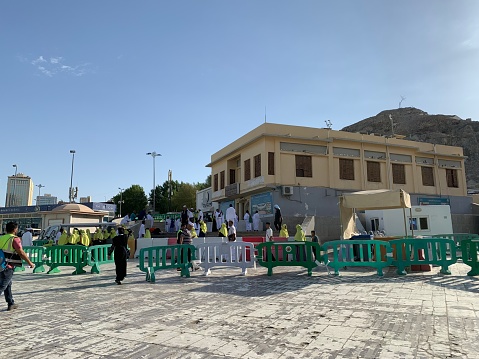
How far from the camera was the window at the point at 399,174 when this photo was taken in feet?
99.1

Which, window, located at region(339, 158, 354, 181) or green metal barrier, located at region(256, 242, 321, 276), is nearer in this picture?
green metal barrier, located at region(256, 242, 321, 276)

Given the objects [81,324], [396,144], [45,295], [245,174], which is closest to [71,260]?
[45,295]

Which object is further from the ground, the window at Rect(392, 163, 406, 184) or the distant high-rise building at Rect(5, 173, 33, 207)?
the distant high-rise building at Rect(5, 173, 33, 207)

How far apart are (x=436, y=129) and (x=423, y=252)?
85.9 meters

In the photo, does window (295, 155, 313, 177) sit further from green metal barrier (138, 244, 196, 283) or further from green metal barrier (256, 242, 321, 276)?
green metal barrier (138, 244, 196, 283)

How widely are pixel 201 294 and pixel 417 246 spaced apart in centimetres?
605

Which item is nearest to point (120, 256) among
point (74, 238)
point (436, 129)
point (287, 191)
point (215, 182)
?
point (74, 238)

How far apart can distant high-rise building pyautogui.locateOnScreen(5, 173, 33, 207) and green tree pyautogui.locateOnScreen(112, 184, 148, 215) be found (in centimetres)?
5343

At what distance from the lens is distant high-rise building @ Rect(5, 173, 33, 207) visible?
347ft

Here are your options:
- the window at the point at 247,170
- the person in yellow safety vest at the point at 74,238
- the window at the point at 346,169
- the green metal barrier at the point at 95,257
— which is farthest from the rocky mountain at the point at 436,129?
the green metal barrier at the point at 95,257

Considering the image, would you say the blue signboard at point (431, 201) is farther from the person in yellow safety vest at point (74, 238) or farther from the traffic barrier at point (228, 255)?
the person in yellow safety vest at point (74, 238)

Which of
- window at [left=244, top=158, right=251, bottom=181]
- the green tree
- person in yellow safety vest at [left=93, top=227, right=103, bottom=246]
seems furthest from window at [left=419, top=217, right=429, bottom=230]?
the green tree

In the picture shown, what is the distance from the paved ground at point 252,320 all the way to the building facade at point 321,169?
58.6 feet

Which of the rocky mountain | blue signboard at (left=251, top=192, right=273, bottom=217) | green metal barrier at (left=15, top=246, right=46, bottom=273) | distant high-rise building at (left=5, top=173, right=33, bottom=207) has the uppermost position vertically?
the rocky mountain
